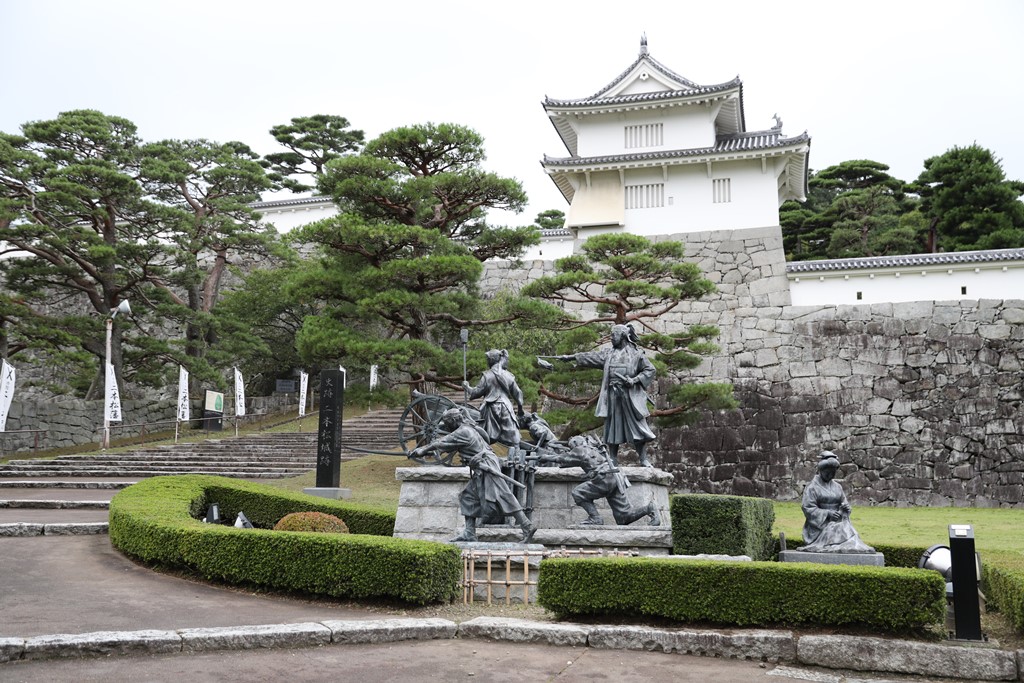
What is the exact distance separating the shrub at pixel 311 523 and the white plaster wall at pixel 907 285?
16.3m

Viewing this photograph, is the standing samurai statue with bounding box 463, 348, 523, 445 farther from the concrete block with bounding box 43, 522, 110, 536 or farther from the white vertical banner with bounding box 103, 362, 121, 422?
the white vertical banner with bounding box 103, 362, 121, 422

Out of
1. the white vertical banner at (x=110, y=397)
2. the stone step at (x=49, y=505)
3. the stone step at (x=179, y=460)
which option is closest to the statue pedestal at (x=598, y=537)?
the stone step at (x=49, y=505)

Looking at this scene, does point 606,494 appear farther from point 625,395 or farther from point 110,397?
point 110,397

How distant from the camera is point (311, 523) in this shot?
9.65 metres

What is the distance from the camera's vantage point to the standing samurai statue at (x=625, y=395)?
10578 mm

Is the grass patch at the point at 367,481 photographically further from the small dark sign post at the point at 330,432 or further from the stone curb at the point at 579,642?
the stone curb at the point at 579,642

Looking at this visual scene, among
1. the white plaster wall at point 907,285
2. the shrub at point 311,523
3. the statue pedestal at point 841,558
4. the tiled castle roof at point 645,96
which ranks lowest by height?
the statue pedestal at point 841,558

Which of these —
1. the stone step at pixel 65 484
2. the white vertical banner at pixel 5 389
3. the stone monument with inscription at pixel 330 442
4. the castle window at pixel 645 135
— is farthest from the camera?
the castle window at pixel 645 135

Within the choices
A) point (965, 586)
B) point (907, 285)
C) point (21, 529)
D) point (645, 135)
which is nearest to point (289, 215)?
point (645, 135)

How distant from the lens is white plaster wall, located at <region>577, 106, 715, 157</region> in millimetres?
24094

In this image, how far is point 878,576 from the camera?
6.08 m

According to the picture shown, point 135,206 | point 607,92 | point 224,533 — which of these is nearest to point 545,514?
point 224,533

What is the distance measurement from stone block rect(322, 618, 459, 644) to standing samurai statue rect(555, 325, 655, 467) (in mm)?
4403

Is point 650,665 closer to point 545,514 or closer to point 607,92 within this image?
point 545,514
